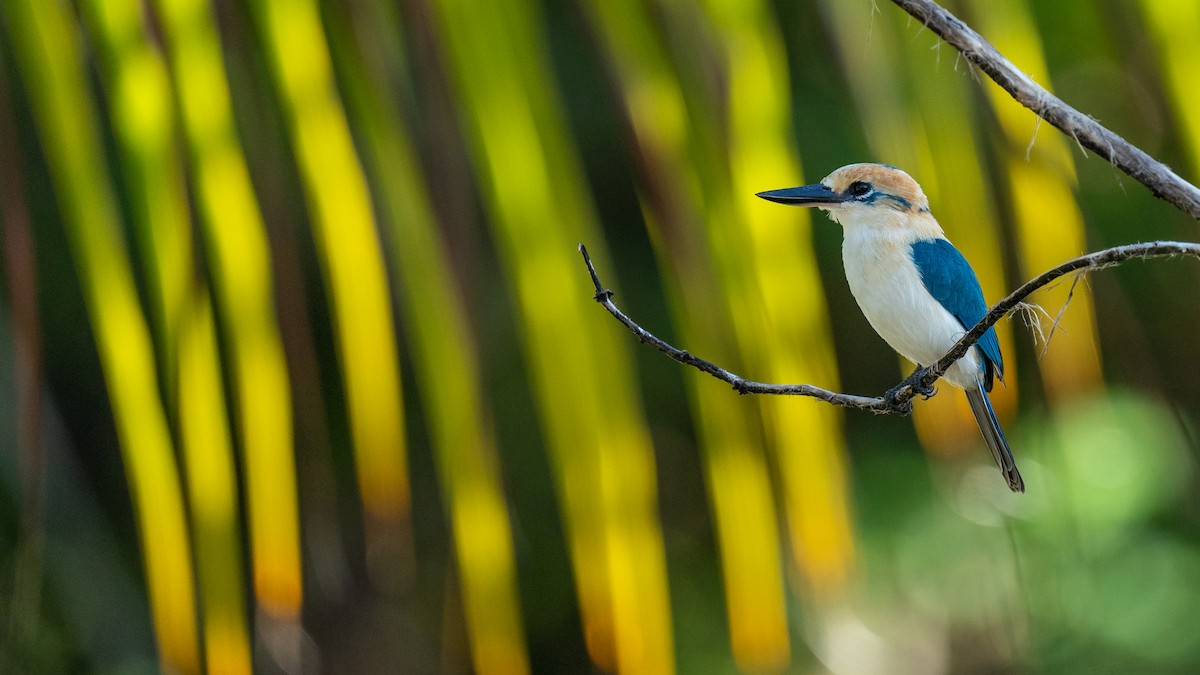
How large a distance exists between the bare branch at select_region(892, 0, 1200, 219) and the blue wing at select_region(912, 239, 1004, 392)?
1.01m

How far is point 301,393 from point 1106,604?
4.88 metres

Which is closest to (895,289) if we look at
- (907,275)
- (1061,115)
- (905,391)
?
(907,275)

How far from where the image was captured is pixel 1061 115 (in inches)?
37.1

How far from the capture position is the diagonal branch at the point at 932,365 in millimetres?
917

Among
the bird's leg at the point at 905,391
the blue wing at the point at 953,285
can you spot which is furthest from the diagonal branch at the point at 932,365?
the blue wing at the point at 953,285

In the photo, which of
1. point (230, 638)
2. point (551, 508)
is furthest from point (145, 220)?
point (551, 508)

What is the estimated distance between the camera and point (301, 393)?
1550 mm

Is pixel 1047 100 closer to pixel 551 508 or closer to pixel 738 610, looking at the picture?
pixel 738 610

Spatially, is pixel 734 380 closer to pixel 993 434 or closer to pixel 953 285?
pixel 993 434

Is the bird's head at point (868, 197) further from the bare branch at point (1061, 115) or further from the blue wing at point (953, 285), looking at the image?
the bare branch at point (1061, 115)

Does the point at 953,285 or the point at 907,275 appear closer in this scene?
the point at 907,275

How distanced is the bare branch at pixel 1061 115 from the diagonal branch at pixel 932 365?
42 mm

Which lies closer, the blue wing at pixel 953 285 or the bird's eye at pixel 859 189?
Answer: the bird's eye at pixel 859 189

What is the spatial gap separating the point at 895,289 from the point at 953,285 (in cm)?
27
